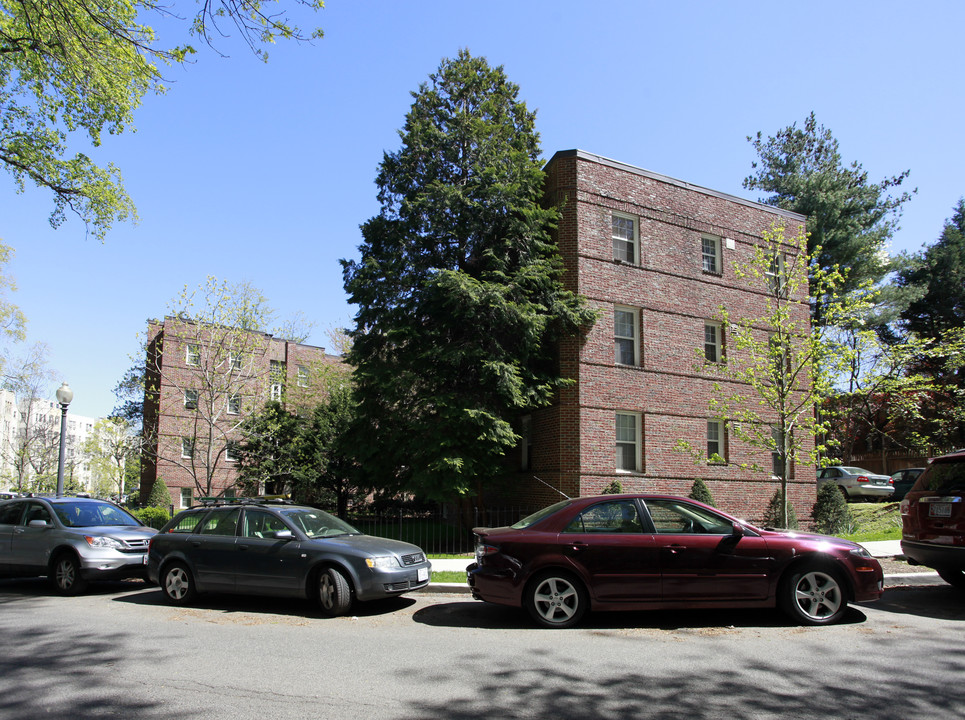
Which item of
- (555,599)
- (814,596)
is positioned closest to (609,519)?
(555,599)

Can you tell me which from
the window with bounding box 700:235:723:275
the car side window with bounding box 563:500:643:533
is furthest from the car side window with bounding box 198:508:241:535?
the window with bounding box 700:235:723:275

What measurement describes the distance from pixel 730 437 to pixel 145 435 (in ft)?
70.6

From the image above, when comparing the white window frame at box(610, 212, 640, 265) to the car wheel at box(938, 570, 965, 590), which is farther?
the white window frame at box(610, 212, 640, 265)

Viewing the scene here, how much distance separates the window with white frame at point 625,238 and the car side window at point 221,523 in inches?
522

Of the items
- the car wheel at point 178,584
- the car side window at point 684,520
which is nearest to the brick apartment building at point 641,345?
the car side window at point 684,520

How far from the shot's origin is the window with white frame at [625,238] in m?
19.6

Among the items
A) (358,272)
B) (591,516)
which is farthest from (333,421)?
(591,516)

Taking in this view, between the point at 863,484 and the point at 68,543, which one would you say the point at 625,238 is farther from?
the point at 68,543

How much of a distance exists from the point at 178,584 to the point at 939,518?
10.3 metres

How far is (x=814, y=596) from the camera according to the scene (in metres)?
7.71

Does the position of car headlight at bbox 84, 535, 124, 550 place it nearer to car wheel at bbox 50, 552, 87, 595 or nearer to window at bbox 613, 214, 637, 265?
car wheel at bbox 50, 552, 87, 595

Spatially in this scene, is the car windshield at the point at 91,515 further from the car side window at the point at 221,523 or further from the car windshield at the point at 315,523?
the car windshield at the point at 315,523

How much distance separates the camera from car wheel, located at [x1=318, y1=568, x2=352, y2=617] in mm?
8547

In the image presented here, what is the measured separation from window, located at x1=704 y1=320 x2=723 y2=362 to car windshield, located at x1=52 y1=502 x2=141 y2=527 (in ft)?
52.4
